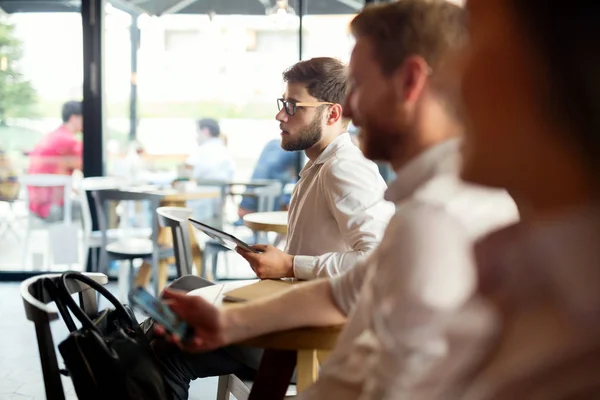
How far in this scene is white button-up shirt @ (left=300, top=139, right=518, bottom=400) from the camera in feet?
3.15

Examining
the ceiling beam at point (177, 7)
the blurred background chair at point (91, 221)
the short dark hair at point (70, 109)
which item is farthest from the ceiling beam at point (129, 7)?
the blurred background chair at point (91, 221)

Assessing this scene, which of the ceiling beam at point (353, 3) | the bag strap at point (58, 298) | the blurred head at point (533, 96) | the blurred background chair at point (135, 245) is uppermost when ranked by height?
the ceiling beam at point (353, 3)

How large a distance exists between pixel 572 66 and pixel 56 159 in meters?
6.52

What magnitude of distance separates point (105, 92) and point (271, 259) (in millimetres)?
4905

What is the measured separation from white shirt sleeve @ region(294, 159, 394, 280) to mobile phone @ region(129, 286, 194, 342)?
73cm

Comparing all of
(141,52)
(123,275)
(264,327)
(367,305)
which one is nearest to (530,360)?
(367,305)

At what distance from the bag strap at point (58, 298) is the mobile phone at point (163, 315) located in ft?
1.41

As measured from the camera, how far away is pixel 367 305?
116 cm

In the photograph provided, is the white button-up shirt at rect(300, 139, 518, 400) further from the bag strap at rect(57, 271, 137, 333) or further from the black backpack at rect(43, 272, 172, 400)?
the bag strap at rect(57, 271, 137, 333)

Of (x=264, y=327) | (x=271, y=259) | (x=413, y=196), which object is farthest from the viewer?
(x=271, y=259)

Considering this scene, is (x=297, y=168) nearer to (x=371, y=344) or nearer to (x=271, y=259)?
(x=271, y=259)

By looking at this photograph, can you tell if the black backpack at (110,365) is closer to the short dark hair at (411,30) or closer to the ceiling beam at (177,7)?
the short dark hair at (411,30)

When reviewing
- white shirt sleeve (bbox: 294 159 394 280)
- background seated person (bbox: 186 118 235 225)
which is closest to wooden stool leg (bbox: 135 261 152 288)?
background seated person (bbox: 186 118 235 225)

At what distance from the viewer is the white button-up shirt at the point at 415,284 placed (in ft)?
3.15
